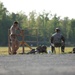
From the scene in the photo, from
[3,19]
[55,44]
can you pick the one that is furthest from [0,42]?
[55,44]

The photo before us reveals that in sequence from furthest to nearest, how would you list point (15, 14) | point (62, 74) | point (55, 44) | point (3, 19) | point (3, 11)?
point (15, 14)
point (3, 11)
point (3, 19)
point (55, 44)
point (62, 74)

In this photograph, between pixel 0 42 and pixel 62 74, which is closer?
pixel 62 74

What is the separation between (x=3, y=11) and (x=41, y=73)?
353 ft

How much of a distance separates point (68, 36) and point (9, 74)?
8953cm

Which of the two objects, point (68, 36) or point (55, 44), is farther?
point (68, 36)

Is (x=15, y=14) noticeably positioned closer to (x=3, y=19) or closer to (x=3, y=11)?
(x=3, y=11)

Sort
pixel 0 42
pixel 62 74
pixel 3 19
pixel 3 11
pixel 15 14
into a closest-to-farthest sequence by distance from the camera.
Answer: pixel 62 74 < pixel 0 42 < pixel 3 19 < pixel 3 11 < pixel 15 14

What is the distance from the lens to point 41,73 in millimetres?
8125

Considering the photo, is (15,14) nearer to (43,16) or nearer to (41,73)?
(43,16)

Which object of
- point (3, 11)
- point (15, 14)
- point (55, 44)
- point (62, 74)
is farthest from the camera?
point (15, 14)

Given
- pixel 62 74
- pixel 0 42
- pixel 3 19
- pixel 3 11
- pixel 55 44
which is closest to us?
pixel 62 74

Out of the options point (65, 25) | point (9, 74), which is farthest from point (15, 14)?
point (9, 74)

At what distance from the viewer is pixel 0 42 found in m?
92.6

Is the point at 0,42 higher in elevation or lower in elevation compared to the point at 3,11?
lower
